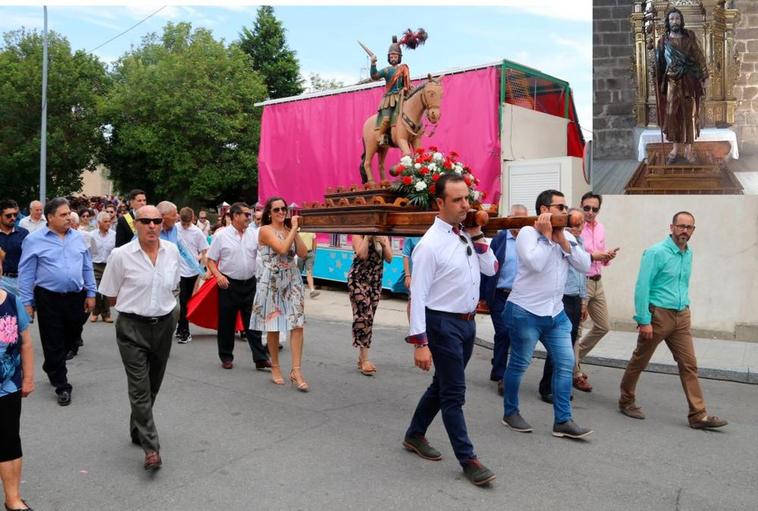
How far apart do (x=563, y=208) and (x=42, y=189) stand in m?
24.6

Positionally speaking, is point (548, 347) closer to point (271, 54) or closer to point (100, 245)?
point (100, 245)

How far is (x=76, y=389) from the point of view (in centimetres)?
660

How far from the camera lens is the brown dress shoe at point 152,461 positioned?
14.5 ft

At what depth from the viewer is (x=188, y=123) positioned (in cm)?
3141

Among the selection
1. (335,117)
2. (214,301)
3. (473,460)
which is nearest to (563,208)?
(473,460)

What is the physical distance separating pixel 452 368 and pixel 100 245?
8071 millimetres

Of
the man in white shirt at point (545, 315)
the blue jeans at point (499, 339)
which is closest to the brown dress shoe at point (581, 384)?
the blue jeans at point (499, 339)

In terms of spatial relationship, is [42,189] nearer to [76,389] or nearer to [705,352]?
[76,389]

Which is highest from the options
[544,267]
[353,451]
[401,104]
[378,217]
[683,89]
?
[683,89]

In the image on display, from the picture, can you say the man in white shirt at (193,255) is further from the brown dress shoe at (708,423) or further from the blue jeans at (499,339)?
the brown dress shoe at (708,423)

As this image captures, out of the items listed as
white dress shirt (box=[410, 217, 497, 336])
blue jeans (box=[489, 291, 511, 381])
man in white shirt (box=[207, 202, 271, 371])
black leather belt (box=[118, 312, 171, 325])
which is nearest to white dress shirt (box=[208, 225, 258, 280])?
man in white shirt (box=[207, 202, 271, 371])

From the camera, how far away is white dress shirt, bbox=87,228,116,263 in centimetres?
1081

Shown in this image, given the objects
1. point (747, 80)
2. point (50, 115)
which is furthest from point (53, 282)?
point (50, 115)

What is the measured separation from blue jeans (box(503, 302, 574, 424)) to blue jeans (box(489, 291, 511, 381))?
4.77 ft
